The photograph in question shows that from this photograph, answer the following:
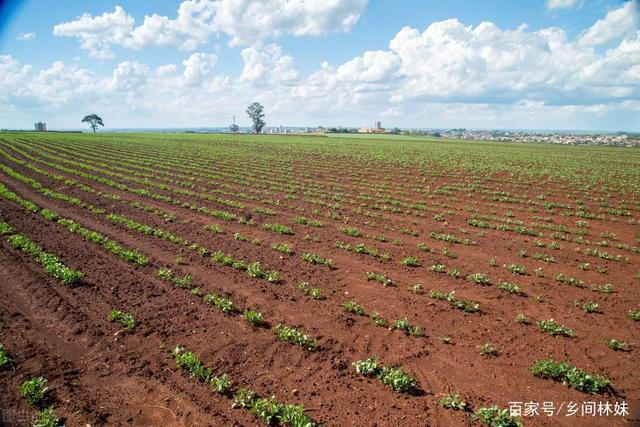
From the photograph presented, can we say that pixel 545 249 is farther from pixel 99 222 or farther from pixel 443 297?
pixel 99 222

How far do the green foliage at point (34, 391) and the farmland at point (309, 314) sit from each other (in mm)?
22

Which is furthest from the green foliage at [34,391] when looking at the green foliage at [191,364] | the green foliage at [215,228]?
the green foliage at [215,228]

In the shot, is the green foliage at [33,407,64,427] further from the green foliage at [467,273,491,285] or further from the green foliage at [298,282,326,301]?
the green foliage at [467,273,491,285]

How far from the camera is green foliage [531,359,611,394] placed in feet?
20.9

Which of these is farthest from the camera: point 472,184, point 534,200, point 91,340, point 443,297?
point 472,184

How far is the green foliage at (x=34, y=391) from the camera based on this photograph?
19.0 ft

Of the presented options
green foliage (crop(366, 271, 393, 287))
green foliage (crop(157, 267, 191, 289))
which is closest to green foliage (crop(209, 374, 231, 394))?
green foliage (crop(157, 267, 191, 289))

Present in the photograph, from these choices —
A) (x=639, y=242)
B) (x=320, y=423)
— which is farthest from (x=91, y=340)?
(x=639, y=242)

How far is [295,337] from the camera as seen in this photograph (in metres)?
7.67

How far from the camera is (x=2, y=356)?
6660 millimetres

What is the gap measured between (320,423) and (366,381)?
51.2 inches

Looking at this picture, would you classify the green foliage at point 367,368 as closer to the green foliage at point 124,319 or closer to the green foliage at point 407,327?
the green foliage at point 407,327

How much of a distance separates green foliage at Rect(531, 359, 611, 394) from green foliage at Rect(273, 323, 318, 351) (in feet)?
14.5

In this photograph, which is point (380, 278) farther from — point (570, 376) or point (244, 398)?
point (244, 398)
